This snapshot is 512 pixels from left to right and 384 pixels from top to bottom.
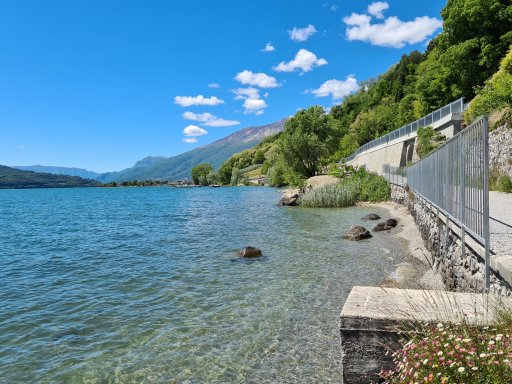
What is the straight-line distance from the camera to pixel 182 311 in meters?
9.45

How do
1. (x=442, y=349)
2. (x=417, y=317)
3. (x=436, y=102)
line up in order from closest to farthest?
1. (x=442, y=349)
2. (x=417, y=317)
3. (x=436, y=102)

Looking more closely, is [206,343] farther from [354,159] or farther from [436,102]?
[354,159]

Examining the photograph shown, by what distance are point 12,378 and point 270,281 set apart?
23.4 feet

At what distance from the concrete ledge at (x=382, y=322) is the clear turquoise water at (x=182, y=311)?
6.65 feet

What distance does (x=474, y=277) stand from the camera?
605 centimetres

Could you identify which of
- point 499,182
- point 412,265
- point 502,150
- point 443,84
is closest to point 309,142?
point 443,84

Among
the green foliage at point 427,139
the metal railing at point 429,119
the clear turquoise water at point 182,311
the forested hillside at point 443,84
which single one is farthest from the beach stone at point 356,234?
the metal railing at point 429,119

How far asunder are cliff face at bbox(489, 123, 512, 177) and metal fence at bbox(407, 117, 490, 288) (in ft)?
43.3

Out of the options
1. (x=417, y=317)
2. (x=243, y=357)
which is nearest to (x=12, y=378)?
(x=243, y=357)

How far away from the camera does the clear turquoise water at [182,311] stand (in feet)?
21.7

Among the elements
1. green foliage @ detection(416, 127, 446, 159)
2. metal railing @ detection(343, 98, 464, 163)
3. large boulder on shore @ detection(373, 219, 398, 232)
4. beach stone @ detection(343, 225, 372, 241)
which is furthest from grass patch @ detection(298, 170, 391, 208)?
beach stone @ detection(343, 225, 372, 241)

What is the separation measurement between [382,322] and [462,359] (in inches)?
44.7

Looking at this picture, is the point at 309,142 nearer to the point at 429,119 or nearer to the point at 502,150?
the point at 429,119

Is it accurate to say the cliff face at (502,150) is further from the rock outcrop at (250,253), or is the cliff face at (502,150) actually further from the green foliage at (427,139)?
the rock outcrop at (250,253)
